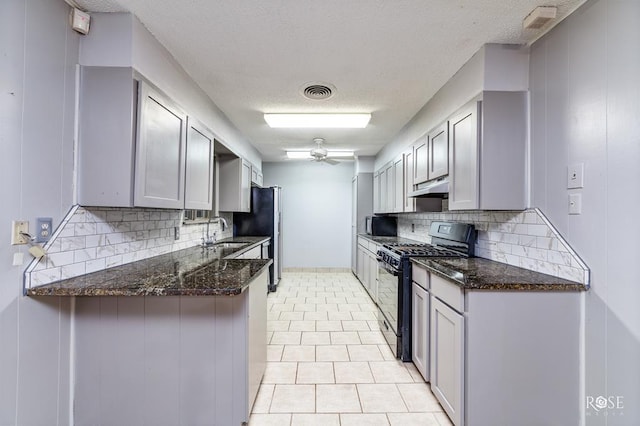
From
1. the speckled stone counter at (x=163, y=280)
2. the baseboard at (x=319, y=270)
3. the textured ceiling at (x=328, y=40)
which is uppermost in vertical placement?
the textured ceiling at (x=328, y=40)

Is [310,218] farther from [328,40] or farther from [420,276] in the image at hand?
[328,40]

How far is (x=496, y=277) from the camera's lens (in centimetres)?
172

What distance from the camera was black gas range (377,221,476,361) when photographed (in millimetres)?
2457

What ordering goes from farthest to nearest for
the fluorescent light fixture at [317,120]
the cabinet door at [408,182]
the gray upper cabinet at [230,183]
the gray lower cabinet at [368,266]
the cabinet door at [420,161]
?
the gray lower cabinet at [368,266] → the gray upper cabinet at [230,183] → the cabinet door at [408,182] → the fluorescent light fixture at [317,120] → the cabinet door at [420,161]

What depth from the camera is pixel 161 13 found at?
1.68 metres

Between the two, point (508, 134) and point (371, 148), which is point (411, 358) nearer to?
point (508, 134)

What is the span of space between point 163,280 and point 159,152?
34.2 inches

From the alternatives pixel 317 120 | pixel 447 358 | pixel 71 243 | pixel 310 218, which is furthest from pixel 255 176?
pixel 447 358

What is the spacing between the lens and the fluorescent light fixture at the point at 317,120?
10.7ft

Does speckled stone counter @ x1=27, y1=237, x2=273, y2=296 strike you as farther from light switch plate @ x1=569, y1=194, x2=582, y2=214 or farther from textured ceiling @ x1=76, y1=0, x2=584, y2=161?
light switch plate @ x1=569, y1=194, x2=582, y2=214

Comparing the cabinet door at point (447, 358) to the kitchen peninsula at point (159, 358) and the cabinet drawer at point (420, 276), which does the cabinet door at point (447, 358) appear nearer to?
the cabinet drawer at point (420, 276)

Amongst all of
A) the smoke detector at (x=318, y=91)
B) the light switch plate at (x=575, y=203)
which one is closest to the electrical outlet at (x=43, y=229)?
the smoke detector at (x=318, y=91)

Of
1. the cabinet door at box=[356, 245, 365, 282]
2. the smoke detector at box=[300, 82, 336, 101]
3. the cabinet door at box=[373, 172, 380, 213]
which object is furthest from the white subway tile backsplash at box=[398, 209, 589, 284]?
the cabinet door at box=[356, 245, 365, 282]

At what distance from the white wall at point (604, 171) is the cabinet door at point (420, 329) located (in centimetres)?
87
